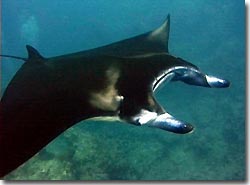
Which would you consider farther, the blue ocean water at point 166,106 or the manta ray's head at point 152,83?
the blue ocean water at point 166,106

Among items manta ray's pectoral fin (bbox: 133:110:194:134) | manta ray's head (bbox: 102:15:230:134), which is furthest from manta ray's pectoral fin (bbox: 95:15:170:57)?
manta ray's pectoral fin (bbox: 133:110:194:134)

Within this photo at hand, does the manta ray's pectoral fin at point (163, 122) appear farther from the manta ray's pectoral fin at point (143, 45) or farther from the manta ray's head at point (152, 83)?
the manta ray's pectoral fin at point (143, 45)

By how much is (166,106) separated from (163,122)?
0.76 meters

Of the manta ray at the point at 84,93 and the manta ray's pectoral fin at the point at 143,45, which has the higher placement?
the manta ray's pectoral fin at the point at 143,45

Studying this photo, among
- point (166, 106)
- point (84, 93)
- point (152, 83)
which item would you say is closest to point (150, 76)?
point (152, 83)

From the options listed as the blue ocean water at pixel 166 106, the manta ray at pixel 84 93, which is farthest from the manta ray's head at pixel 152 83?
the blue ocean water at pixel 166 106

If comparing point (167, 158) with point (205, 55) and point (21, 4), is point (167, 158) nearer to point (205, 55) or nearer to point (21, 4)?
point (205, 55)

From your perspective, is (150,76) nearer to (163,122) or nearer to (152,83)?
(152,83)

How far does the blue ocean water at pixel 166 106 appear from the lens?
2.01m

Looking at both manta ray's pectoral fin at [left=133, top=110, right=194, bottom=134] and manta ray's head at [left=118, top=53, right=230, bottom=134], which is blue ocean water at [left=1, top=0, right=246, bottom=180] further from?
manta ray's pectoral fin at [left=133, top=110, right=194, bottom=134]

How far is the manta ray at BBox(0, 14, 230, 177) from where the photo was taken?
1588 mm

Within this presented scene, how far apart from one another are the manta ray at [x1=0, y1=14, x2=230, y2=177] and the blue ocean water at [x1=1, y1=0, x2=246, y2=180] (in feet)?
0.63

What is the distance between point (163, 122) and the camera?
1.55 m

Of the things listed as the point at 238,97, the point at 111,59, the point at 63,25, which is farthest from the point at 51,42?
the point at 238,97
